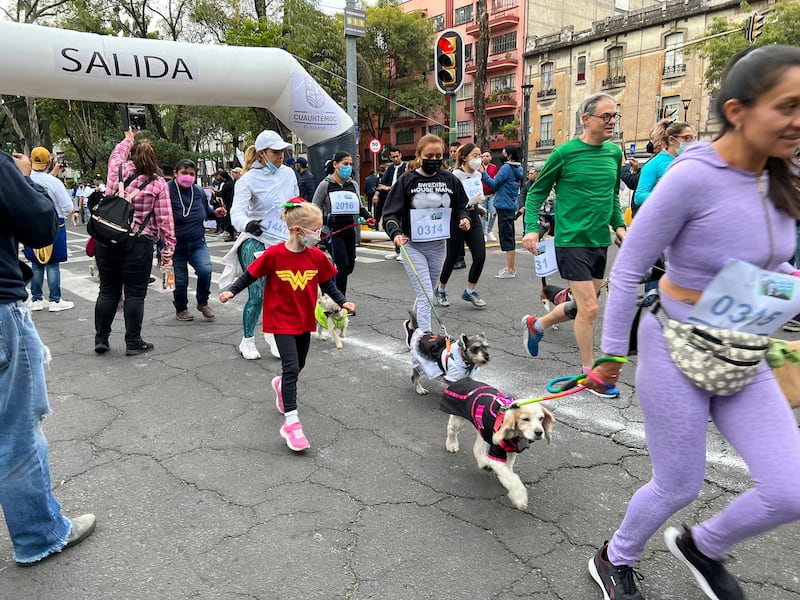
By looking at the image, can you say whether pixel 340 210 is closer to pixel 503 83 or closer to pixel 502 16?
pixel 503 83

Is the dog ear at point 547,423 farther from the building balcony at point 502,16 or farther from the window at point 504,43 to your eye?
the window at point 504,43

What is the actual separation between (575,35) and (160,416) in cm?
4347

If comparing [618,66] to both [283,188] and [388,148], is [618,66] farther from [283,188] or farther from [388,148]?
[283,188]

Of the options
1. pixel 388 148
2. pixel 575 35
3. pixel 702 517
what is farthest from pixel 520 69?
pixel 702 517

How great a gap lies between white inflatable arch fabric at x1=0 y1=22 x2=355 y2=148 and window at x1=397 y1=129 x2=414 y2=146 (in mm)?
39548

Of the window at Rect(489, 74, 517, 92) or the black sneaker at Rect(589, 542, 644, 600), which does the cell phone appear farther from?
the window at Rect(489, 74, 517, 92)

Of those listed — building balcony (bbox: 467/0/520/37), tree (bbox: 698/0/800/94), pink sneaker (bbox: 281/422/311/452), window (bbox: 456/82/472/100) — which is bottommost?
pink sneaker (bbox: 281/422/311/452)

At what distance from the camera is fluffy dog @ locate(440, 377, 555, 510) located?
9.37 feet

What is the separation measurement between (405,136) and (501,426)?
164ft

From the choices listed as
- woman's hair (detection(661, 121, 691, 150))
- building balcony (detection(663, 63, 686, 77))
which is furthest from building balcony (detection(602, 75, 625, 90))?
woman's hair (detection(661, 121, 691, 150))

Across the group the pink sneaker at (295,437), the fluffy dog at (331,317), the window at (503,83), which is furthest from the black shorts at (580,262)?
the window at (503,83)

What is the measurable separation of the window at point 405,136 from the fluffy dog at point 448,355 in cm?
4787

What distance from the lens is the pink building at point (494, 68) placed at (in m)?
43.7

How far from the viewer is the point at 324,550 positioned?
259cm
